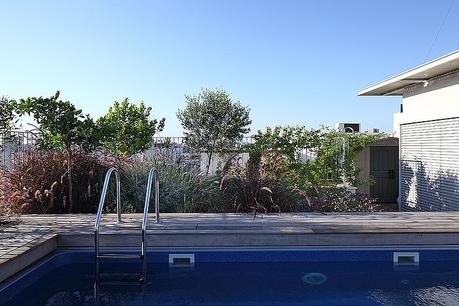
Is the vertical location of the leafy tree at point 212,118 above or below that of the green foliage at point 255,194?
above

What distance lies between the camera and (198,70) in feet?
51.6

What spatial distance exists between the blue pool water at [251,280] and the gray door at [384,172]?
8.97 m

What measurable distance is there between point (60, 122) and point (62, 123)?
0.12ft

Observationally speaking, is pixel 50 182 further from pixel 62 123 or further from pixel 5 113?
pixel 5 113


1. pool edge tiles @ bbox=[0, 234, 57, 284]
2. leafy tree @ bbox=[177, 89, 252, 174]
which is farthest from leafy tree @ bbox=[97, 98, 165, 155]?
pool edge tiles @ bbox=[0, 234, 57, 284]

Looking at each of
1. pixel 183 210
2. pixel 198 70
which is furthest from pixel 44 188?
pixel 198 70

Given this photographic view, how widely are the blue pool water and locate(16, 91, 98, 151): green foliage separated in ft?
8.60

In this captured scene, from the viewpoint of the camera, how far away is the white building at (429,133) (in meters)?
10.1

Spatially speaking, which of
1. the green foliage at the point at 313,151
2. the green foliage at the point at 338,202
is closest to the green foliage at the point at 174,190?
the green foliage at the point at 338,202

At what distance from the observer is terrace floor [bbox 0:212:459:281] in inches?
237

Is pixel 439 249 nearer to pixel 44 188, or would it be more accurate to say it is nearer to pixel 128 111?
pixel 44 188

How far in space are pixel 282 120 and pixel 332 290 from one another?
24.6 feet

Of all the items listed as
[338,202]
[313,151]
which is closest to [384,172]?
[313,151]

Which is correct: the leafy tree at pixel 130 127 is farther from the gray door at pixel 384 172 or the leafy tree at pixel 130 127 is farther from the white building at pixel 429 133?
the gray door at pixel 384 172
